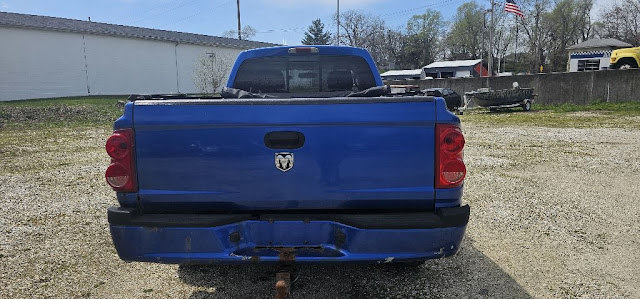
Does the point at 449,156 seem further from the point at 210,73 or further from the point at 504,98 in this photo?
the point at 210,73

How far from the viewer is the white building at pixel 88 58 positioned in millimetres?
30031

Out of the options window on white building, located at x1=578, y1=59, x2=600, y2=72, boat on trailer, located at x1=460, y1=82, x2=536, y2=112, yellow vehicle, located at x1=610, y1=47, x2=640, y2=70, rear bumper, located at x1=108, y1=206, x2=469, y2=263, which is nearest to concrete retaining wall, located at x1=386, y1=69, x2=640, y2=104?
boat on trailer, located at x1=460, y1=82, x2=536, y2=112

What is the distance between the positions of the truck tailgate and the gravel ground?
1.11 metres

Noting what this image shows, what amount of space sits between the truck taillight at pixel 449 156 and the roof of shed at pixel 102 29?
35.4 meters

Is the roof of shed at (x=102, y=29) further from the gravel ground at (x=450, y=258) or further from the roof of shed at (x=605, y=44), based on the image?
the roof of shed at (x=605, y=44)

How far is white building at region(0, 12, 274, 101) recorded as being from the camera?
1182 inches

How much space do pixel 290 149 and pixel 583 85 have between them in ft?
83.2

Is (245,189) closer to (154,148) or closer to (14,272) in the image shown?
(154,148)

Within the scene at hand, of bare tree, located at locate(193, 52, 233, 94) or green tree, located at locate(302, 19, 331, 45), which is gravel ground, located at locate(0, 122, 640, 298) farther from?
green tree, located at locate(302, 19, 331, 45)


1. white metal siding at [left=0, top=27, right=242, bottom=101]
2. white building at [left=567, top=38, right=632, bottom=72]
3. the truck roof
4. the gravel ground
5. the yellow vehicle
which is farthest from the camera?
white building at [left=567, top=38, right=632, bottom=72]

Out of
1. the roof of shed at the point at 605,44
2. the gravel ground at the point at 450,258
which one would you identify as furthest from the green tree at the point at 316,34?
the gravel ground at the point at 450,258

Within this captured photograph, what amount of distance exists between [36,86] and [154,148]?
116 ft

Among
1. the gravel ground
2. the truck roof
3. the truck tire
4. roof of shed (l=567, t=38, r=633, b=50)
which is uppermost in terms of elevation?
roof of shed (l=567, t=38, r=633, b=50)

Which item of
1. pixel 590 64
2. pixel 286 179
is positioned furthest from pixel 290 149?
pixel 590 64
